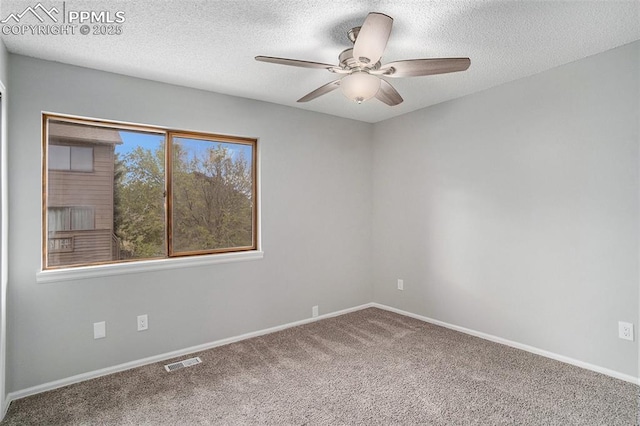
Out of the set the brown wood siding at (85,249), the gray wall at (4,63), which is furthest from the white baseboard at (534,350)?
the gray wall at (4,63)

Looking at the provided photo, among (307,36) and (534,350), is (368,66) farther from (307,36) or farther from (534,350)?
(534,350)

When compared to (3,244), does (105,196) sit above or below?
above

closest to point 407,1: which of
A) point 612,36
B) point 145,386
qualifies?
point 612,36

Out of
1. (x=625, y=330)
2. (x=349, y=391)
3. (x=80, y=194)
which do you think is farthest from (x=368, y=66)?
(x=625, y=330)

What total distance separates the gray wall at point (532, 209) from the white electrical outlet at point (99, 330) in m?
3.07

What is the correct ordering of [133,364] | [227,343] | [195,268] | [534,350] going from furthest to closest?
[227,343] < [195,268] < [534,350] < [133,364]

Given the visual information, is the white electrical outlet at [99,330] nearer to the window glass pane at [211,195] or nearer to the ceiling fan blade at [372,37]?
the window glass pane at [211,195]

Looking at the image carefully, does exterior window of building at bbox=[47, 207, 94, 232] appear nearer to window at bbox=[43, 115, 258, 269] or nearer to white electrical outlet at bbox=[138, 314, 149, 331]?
window at bbox=[43, 115, 258, 269]

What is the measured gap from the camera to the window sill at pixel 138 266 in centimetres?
253

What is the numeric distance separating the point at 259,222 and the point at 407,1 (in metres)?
2.40

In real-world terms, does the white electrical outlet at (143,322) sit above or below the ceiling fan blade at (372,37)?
below

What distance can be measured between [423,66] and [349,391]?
2.21 m

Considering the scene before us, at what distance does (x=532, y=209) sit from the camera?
3016 mm

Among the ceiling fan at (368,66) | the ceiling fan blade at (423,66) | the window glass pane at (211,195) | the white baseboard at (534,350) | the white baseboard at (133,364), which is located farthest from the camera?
the window glass pane at (211,195)
